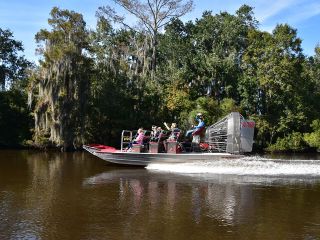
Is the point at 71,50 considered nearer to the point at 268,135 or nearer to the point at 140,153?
the point at 140,153

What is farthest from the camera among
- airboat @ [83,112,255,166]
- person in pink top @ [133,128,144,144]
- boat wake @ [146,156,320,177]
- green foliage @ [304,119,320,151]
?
green foliage @ [304,119,320,151]

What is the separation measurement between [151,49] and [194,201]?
3073cm

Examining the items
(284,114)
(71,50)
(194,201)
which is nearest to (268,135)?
(284,114)

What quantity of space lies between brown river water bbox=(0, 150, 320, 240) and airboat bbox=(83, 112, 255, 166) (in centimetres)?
49

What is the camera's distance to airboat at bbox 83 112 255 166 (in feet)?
68.8

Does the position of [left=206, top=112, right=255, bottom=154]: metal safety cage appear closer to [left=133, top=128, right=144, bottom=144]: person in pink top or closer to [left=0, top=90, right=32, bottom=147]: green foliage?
[left=133, top=128, right=144, bottom=144]: person in pink top

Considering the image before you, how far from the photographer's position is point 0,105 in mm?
38812

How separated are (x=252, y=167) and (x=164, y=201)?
24.9 feet

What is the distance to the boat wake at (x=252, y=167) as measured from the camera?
20.0m

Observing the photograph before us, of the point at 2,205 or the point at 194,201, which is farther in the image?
the point at 194,201

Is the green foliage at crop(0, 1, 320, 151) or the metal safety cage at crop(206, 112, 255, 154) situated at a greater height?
the green foliage at crop(0, 1, 320, 151)

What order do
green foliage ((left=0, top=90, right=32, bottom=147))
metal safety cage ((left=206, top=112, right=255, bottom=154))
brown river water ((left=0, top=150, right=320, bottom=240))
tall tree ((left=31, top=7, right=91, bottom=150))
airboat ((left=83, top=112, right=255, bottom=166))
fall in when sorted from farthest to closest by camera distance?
1. green foliage ((left=0, top=90, right=32, bottom=147))
2. tall tree ((left=31, top=7, right=91, bottom=150))
3. airboat ((left=83, top=112, right=255, bottom=166))
4. metal safety cage ((left=206, top=112, right=255, bottom=154))
5. brown river water ((left=0, top=150, right=320, bottom=240))

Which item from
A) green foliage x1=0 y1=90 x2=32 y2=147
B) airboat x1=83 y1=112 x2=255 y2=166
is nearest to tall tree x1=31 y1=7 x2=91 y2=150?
green foliage x1=0 y1=90 x2=32 y2=147

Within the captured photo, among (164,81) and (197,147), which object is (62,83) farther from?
(197,147)
